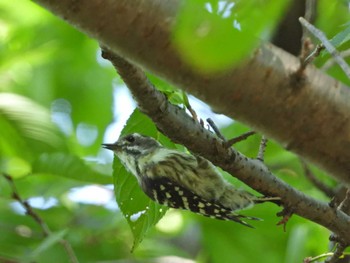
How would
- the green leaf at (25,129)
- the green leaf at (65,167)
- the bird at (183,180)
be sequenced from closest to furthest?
the bird at (183,180)
the green leaf at (65,167)
the green leaf at (25,129)

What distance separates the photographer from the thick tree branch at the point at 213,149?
2.40 m

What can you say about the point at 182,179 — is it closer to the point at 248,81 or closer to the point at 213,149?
the point at 213,149

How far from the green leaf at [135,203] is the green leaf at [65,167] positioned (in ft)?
2.59

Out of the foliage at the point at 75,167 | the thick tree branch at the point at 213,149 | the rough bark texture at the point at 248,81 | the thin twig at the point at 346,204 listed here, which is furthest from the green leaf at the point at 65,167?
the rough bark texture at the point at 248,81

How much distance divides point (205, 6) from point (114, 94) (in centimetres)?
495

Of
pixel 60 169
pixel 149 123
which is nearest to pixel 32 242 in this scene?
pixel 60 169

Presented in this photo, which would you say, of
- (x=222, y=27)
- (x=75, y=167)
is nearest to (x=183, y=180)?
(x=75, y=167)

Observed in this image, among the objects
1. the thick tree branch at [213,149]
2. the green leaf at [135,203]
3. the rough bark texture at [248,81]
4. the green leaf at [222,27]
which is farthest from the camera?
the green leaf at [135,203]

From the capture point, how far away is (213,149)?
2715 mm

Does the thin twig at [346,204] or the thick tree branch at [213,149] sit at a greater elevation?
the thin twig at [346,204]

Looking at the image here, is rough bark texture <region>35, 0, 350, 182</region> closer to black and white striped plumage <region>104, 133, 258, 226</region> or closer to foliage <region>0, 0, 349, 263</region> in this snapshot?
foliage <region>0, 0, 349, 263</region>

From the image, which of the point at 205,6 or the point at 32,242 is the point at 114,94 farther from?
the point at 205,6

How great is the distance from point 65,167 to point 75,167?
6 centimetres

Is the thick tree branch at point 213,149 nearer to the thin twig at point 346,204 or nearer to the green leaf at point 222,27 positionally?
the thin twig at point 346,204
